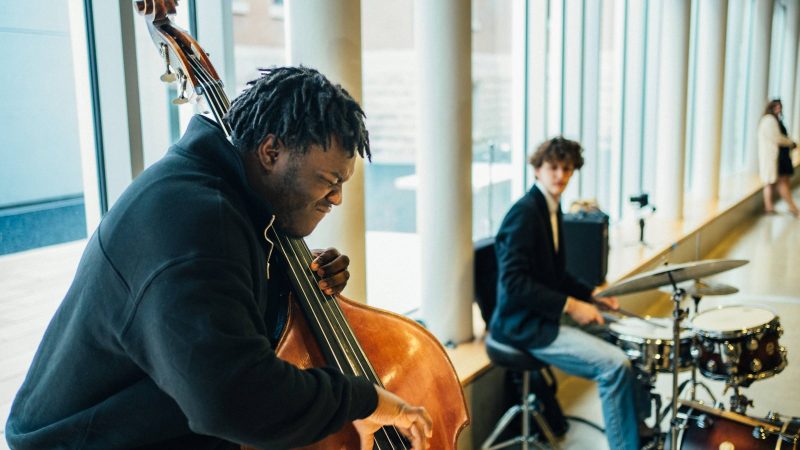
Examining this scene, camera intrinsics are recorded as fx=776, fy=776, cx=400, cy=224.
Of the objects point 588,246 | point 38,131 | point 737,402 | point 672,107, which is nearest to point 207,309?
point 38,131

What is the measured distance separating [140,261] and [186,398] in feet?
0.65

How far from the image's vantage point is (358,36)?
2965 mm

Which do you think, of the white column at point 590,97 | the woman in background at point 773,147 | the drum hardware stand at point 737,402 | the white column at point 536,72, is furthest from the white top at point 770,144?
the drum hardware stand at point 737,402

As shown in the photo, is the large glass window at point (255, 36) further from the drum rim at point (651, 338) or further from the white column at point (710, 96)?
the white column at point (710, 96)

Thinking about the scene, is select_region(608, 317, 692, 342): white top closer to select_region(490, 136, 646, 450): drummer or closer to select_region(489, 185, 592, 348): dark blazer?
select_region(490, 136, 646, 450): drummer

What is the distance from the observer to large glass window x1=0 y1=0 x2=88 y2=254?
2.32 metres

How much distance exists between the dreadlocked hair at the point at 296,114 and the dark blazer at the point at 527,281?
226 cm

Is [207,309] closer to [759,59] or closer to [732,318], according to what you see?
[732,318]

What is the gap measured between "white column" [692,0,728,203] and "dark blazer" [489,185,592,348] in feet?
20.0

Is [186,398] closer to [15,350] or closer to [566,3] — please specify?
[15,350]

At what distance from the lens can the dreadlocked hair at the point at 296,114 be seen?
1234 millimetres

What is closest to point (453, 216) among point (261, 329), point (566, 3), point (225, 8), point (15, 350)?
point (225, 8)

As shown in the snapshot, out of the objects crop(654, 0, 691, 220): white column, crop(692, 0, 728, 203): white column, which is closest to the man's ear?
crop(654, 0, 691, 220): white column

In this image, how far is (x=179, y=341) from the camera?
1026 mm
